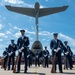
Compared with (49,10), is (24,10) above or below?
below

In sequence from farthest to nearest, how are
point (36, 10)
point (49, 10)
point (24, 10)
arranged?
point (36, 10) < point (49, 10) < point (24, 10)

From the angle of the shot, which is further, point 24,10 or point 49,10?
point 49,10

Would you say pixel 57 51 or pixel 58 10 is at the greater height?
pixel 58 10

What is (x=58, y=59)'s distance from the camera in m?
13.4

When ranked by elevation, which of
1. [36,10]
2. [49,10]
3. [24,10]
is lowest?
[24,10]

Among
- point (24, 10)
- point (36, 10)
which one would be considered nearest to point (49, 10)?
point (36, 10)

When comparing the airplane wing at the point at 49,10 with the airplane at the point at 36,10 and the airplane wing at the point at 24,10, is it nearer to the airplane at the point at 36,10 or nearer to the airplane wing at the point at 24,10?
the airplane at the point at 36,10

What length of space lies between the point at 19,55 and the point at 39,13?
44256mm

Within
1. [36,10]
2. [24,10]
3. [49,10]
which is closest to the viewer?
[24,10]

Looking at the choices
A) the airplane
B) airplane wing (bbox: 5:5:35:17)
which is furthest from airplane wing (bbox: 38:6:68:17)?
airplane wing (bbox: 5:5:35:17)

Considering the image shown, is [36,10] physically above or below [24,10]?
above

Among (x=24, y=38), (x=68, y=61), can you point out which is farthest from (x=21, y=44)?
(x=68, y=61)

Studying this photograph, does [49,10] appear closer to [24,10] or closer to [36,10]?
[36,10]

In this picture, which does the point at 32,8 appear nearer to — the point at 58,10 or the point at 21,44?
the point at 58,10
